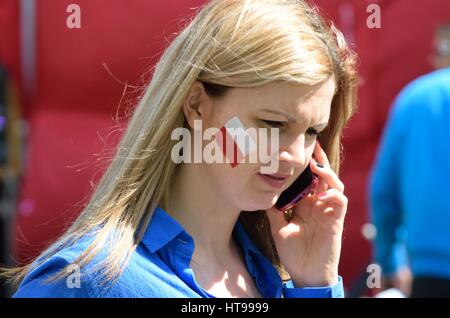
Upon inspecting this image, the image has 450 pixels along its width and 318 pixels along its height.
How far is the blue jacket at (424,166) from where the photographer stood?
277 centimetres

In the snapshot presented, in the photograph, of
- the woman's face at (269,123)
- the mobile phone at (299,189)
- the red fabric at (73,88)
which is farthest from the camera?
the red fabric at (73,88)

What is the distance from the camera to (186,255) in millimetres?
1484

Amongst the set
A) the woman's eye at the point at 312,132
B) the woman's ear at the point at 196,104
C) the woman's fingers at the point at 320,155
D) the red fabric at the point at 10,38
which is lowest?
the woman's fingers at the point at 320,155

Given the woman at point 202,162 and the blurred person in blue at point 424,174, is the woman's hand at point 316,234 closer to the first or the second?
the woman at point 202,162

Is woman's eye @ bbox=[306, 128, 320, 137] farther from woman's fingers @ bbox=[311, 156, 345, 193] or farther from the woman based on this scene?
woman's fingers @ bbox=[311, 156, 345, 193]

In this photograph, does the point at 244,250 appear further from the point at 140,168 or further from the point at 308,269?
the point at 140,168

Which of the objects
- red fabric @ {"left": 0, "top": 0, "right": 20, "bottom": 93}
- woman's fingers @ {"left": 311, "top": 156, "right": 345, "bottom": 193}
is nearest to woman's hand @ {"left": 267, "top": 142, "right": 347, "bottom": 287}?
woman's fingers @ {"left": 311, "top": 156, "right": 345, "bottom": 193}

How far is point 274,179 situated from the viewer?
1506 millimetres

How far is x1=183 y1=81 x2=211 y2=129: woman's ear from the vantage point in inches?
58.5

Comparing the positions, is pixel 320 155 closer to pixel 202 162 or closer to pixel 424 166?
pixel 202 162

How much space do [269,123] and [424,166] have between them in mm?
1484

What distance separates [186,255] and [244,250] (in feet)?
0.81

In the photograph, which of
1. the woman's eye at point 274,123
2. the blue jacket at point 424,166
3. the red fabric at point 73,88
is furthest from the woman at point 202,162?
the red fabric at point 73,88
